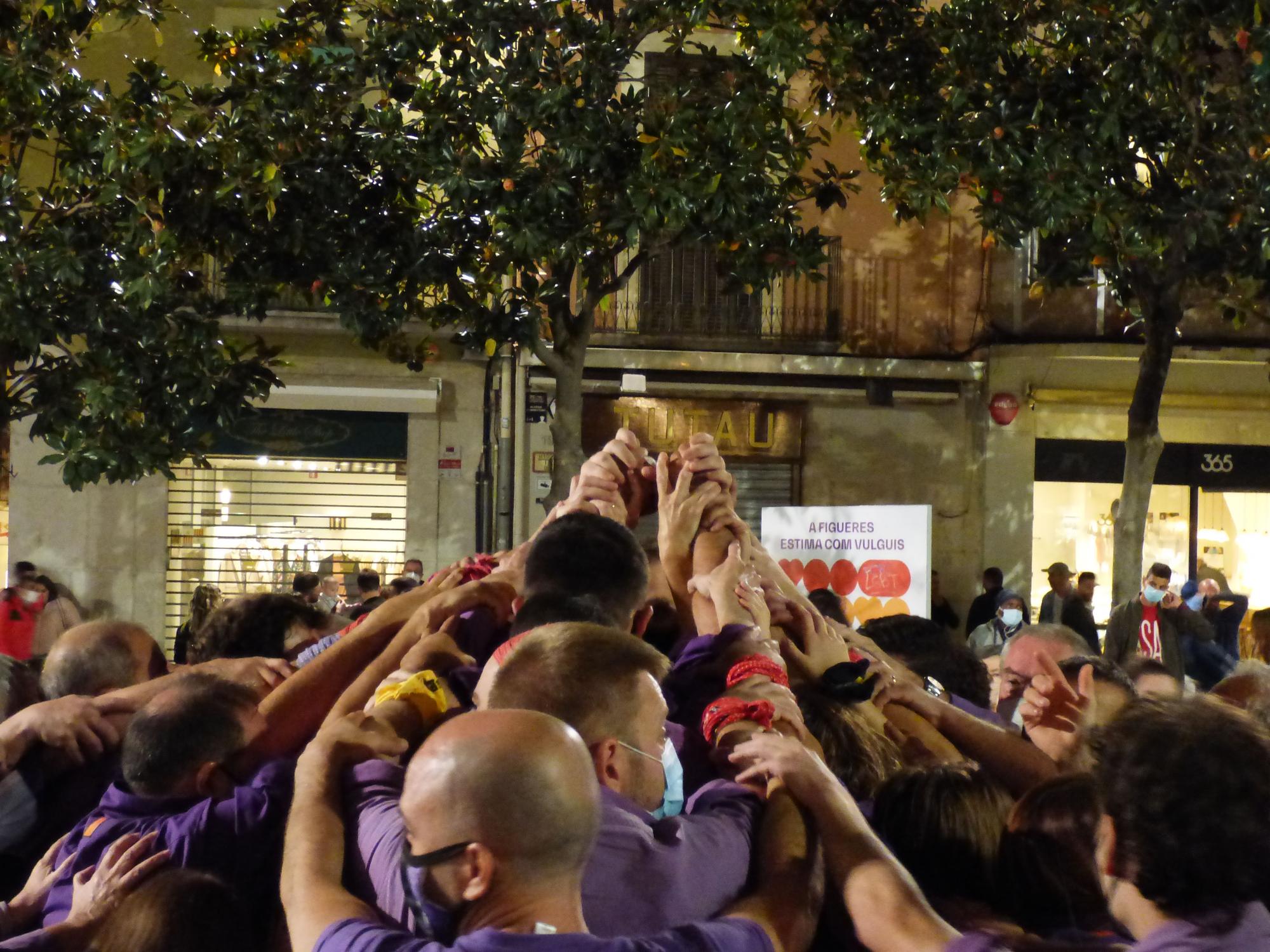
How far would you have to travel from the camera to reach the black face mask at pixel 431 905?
1.94 meters

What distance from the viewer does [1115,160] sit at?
411 inches

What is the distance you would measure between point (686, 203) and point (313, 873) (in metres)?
8.45

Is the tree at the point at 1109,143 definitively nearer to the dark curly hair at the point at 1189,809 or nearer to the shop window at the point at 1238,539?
the shop window at the point at 1238,539

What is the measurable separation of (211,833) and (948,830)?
1386 mm

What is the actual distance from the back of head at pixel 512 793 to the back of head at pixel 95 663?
203cm

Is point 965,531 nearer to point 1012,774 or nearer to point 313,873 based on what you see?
point 1012,774

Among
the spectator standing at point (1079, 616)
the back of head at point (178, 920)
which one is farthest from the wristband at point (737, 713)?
the spectator standing at point (1079, 616)

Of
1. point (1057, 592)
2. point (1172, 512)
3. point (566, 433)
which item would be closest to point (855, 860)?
point (566, 433)

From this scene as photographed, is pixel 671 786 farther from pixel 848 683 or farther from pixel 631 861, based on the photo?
pixel 848 683

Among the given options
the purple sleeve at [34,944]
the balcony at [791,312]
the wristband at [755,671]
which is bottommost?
the purple sleeve at [34,944]

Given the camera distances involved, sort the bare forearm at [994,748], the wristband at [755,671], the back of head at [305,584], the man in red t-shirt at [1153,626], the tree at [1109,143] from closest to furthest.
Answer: the wristband at [755,671] → the bare forearm at [994,748] → the man in red t-shirt at [1153,626] → the tree at [1109,143] → the back of head at [305,584]

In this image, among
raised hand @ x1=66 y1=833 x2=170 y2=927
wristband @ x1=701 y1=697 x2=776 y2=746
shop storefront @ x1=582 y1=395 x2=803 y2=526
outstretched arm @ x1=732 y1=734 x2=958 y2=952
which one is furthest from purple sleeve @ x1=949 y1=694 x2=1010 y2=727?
shop storefront @ x1=582 y1=395 x2=803 y2=526

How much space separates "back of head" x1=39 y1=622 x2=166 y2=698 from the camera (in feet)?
12.2

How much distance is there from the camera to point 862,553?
28.3 feet
